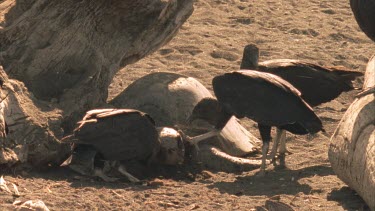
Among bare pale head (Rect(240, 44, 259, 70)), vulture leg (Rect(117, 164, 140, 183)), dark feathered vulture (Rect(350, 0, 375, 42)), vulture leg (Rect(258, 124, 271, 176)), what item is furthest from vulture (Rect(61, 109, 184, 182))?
dark feathered vulture (Rect(350, 0, 375, 42))

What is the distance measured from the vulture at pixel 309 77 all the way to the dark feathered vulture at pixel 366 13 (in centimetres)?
128

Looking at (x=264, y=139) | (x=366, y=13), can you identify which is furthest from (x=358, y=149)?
(x=264, y=139)

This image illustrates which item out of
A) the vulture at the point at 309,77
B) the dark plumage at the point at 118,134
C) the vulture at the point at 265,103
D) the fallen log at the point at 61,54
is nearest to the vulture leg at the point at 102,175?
the dark plumage at the point at 118,134

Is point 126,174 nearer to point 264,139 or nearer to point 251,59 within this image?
point 264,139

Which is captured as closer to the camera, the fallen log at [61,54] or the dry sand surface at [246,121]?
the dry sand surface at [246,121]

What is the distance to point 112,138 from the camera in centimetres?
712

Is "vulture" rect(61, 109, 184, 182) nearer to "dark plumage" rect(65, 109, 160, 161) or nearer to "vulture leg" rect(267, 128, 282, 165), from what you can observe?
"dark plumage" rect(65, 109, 160, 161)

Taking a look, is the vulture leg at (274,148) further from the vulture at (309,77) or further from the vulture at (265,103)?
the vulture at (265,103)

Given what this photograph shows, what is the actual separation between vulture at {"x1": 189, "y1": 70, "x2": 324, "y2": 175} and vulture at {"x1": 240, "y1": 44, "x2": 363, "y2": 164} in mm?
631

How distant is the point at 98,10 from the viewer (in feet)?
26.4

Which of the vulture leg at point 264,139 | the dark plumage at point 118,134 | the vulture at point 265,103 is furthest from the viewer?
the vulture leg at point 264,139

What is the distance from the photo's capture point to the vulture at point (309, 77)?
815 cm

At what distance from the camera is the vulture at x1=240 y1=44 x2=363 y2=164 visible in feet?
26.7

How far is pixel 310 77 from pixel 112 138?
192cm
